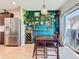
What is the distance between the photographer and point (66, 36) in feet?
32.2

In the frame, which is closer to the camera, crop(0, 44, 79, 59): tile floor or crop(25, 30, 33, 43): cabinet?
crop(0, 44, 79, 59): tile floor

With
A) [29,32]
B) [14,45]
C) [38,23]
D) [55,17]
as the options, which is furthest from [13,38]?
[55,17]

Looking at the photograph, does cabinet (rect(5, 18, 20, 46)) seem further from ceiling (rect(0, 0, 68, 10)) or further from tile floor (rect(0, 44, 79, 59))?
tile floor (rect(0, 44, 79, 59))

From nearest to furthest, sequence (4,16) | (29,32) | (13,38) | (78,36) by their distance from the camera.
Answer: (78,36)
(13,38)
(4,16)
(29,32)

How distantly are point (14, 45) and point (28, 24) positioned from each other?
2574 mm

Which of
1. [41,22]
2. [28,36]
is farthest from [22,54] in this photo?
[41,22]

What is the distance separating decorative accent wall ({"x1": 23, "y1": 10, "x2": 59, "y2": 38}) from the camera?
467 inches

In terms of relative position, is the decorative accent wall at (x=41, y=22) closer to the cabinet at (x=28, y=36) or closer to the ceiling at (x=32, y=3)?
the cabinet at (x=28, y=36)

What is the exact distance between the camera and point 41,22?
39.2ft

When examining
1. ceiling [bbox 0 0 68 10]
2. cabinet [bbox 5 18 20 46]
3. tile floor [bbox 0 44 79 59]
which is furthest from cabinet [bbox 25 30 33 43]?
tile floor [bbox 0 44 79 59]

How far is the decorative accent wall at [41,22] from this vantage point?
467 inches

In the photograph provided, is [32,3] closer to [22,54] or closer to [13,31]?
[13,31]

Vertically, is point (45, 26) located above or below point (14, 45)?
above

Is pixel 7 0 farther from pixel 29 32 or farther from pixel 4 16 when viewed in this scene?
pixel 29 32
